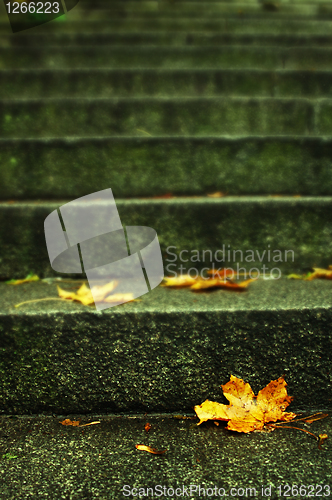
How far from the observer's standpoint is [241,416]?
99 centimetres

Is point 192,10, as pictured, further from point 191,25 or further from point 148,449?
point 148,449

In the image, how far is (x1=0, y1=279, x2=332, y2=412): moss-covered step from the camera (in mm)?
1012

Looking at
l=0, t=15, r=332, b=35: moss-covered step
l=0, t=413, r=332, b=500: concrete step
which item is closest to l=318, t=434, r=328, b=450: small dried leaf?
l=0, t=413, r=332, b=500: concrete step

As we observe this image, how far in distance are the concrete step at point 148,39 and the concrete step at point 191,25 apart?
35cm

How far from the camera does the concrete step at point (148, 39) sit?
2.67m

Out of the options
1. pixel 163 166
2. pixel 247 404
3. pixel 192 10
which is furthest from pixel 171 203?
pixel 192 10

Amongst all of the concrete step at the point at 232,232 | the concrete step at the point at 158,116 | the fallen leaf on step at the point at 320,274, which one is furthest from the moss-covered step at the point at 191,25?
the fallen leaf on step at the point at 320,274

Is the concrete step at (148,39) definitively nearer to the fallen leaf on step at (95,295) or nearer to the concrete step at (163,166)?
the concrete step at (163,166)

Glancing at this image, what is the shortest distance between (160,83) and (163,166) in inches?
33.7

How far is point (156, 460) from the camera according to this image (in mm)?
871

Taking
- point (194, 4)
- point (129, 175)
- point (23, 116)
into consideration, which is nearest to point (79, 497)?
point (129, 175)

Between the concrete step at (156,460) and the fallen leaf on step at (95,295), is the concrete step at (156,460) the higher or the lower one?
the lower one

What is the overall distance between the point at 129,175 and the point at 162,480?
1.00 m

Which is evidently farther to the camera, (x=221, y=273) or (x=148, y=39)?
(x=148, y=39)
